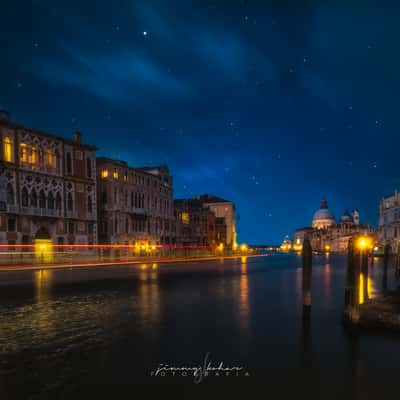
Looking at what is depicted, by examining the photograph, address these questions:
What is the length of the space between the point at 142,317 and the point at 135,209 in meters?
41.3

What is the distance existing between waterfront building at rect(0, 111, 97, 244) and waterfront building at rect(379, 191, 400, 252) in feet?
243

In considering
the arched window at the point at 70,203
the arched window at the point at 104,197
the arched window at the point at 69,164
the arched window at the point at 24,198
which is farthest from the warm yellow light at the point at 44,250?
the arched window at the point at 104,197

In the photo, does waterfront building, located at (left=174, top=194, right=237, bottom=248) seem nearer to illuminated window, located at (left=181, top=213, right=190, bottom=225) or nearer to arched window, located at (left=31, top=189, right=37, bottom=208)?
illuminated window, located at (left=181, top=213, right=190, bottom=225)

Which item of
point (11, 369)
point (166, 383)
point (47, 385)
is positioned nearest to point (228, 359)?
Answer: point (166, 383)

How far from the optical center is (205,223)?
77.3 meters

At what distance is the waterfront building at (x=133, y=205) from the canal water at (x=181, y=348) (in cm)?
3308

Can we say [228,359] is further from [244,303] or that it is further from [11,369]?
[244,303]

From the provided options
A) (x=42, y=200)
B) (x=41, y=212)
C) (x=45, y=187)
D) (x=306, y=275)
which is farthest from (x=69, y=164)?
(x=306, y=275)

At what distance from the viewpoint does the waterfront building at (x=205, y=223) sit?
70.0 metres

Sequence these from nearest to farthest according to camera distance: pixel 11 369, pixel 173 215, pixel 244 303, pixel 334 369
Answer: pixel 11 369
pixel 334 369
pixel 244 303
pixel 173 215

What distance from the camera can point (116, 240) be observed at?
4906 centimetres

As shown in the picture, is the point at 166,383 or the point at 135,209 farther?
the point at 135,209

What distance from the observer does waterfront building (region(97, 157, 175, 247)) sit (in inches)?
1907

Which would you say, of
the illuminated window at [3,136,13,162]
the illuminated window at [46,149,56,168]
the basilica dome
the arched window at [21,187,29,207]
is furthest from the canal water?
the basilica dome
